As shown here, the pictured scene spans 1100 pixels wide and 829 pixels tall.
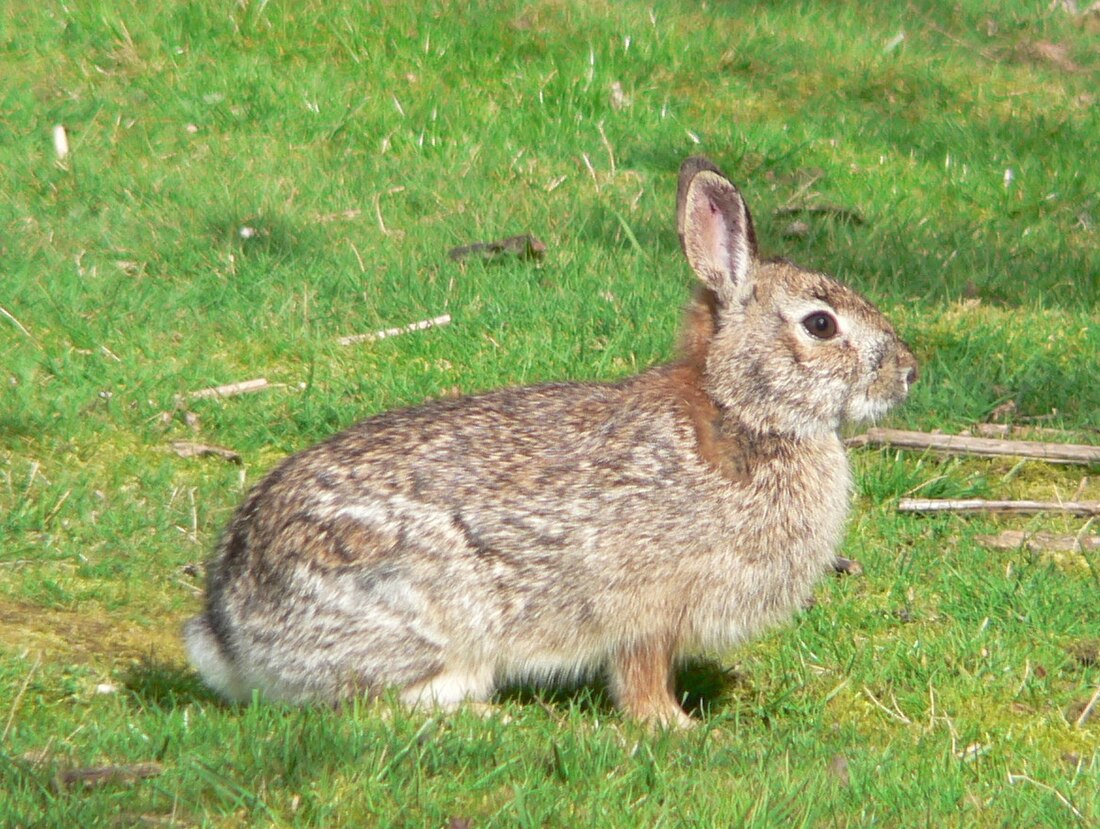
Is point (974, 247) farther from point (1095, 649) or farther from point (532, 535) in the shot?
point (532, 535)

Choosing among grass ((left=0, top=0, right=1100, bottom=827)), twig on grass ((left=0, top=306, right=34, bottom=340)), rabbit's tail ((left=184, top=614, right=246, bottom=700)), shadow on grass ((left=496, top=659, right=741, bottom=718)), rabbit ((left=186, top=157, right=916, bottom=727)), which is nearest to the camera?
grass ((left=0, top=0, right=1100, bottom=827))

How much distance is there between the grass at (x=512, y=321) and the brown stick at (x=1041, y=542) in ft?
0.22

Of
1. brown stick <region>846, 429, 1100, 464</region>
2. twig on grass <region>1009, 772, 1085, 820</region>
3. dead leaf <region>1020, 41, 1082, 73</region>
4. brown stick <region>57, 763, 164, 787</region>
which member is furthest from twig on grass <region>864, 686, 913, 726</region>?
dead leaf <region>1020, 41, 1082, 73</region>

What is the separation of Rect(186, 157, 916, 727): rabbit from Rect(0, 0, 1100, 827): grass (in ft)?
0.75

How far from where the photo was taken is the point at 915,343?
7469mm

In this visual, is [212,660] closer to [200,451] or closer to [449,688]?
[449,688]

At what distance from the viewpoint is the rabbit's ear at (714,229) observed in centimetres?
511

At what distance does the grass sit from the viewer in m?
4.04

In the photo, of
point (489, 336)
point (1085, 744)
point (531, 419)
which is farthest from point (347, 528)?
point (489, 336)

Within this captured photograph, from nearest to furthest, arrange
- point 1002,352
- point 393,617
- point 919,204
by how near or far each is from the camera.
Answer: point 393,617 → point 1002,352 → point 919,204

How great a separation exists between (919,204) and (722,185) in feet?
15.9

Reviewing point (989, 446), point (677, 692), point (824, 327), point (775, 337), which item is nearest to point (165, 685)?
point (677, 692)

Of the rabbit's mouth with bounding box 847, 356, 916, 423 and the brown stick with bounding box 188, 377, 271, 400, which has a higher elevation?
the rabbit's mouth with bounding box 847, 356, 916, 423

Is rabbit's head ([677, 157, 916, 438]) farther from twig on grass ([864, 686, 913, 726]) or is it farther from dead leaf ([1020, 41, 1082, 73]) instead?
dead leaf ([1020, 41, 1082, 73])
